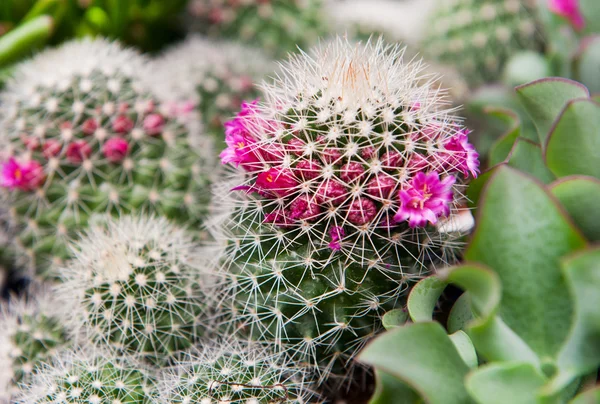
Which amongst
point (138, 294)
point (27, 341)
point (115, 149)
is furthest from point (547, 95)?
point (27, 341)

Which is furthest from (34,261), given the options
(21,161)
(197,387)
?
(197,387)

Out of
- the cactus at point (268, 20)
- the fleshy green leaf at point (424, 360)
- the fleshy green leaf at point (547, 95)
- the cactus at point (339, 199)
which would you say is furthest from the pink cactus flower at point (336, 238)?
the cactus at point (268, 20)

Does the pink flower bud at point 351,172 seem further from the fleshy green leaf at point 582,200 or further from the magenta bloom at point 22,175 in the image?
the magenta bloom at point 22,175

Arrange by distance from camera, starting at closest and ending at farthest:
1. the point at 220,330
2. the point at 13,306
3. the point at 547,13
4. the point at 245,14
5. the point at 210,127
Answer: the point at 220,330
the point at 13,306
the point at 547,13
the point at 210,127
the point at 245,14

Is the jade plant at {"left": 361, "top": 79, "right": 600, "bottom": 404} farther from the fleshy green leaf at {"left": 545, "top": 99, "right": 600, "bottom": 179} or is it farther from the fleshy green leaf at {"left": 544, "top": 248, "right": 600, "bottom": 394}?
the fleshy green leaf at {"left": 545, "top": 99, "right": 600, "bottom": 179}

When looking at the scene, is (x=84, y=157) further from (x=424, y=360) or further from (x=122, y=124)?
(x=424, y=360)

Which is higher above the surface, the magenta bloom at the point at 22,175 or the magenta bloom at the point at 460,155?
the magenta bloom at the point at 460,155

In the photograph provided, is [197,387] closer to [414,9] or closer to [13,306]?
[13,306]

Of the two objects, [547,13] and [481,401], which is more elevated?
[547,13]
